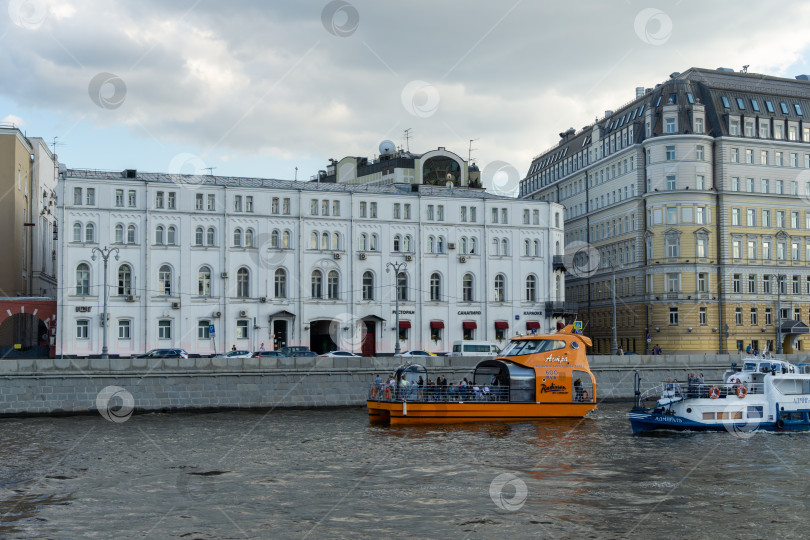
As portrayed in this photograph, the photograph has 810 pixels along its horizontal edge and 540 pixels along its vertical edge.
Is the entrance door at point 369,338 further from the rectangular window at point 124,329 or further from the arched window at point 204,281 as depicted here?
the rectangular window at point 124,329

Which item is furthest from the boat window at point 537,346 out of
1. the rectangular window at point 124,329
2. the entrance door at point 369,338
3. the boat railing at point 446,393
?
the rectangular window at point 124,329

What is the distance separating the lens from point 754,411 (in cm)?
4300

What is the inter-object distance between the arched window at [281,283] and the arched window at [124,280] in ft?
35.9

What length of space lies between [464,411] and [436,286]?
3380 centimetres

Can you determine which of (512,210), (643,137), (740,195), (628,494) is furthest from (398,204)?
(628,494)

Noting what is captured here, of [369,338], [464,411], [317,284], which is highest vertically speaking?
[317,284]

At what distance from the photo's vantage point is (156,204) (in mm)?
70438

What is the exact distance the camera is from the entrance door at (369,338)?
248 ft

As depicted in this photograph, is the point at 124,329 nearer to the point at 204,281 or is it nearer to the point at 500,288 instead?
the point at 204,281

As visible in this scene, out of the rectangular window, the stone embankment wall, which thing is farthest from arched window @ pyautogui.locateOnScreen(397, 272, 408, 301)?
the rectangular window

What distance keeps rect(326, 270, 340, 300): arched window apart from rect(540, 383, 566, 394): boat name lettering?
31.4 meters

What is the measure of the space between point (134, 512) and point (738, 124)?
75328 millimetres

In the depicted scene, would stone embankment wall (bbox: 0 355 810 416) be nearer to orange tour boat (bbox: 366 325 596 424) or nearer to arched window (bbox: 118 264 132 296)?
orange tour boat (bbox: 366 325 596 424)

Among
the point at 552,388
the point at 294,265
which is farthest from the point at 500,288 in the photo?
the point at 552,388
